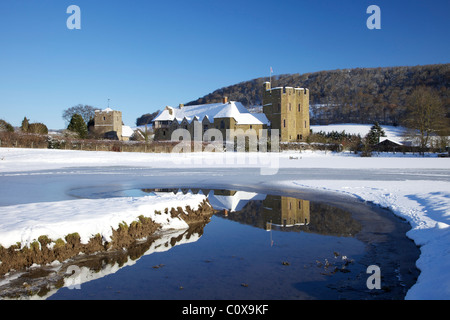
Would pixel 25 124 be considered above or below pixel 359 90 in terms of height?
below

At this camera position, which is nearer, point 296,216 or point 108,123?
point 296,216

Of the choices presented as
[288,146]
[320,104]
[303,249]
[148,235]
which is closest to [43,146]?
[288,146]

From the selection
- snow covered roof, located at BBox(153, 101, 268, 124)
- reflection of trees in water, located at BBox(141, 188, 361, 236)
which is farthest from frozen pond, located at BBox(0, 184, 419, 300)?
snow covered roof, located at BBox(153, 101, 268, 124)

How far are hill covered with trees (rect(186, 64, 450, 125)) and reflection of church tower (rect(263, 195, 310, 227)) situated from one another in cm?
9449

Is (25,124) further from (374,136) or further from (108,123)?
(374,136)

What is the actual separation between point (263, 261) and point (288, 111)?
55711mm

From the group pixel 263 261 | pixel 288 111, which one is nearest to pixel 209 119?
pixel 288 111

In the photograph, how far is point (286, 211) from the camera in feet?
36.0

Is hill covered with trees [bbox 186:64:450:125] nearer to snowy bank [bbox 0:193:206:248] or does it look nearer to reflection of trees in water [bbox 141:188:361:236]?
reflection of trees in water [bbox 141:188:361:236]

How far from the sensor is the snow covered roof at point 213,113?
60406 mm

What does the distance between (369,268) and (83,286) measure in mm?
4524

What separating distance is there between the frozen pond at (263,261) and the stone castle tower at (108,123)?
70731mm
